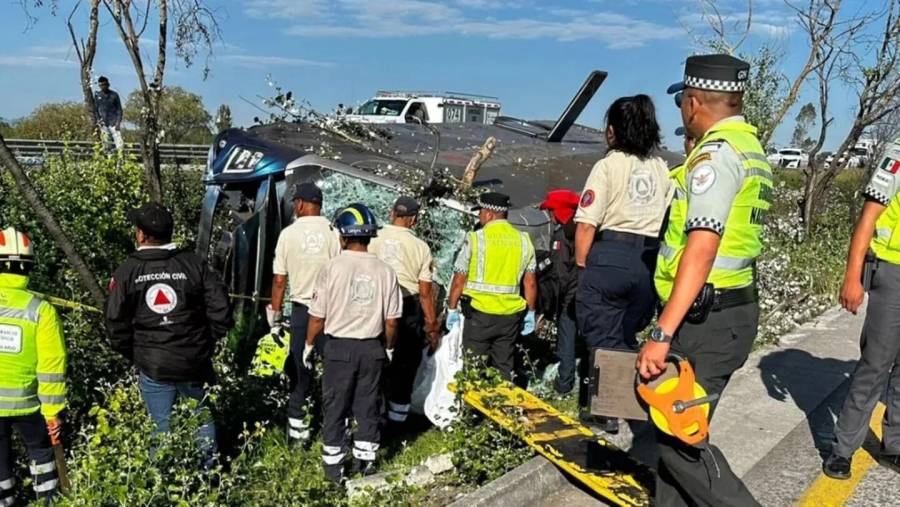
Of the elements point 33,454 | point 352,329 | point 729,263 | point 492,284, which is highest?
point 729,263

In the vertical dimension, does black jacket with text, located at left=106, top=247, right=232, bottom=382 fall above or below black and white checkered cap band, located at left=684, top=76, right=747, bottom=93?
below

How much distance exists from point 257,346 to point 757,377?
4.21m

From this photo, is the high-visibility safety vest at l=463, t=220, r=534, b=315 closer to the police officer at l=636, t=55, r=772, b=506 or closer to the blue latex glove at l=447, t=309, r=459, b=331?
the blue latex glove at l=447, t=309, r=459, b=331

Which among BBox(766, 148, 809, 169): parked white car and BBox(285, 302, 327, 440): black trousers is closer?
BBox(285, 302, 327, 440): black trousers

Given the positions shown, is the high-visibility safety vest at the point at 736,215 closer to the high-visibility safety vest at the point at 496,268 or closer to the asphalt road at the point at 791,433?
the asphalt road at the point at 791,433

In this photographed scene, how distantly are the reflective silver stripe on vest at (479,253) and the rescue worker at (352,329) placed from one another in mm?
1002

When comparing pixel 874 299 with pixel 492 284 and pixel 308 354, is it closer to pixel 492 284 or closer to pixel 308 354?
pixel 492 284

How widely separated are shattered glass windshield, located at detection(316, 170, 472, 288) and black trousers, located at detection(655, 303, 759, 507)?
14.1 ft

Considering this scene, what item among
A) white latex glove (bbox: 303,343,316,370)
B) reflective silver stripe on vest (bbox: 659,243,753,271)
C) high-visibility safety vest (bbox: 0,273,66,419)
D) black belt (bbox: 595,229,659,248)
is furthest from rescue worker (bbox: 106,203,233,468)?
reflective silver stripe on vest (bbox: 659,243,753,271)

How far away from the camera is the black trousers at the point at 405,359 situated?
6.04 metres

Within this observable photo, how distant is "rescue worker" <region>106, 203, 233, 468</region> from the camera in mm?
4516

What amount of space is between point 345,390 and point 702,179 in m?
2.75

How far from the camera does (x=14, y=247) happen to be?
171 inches

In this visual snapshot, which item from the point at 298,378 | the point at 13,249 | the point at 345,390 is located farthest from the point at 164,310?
the point at 298,378
